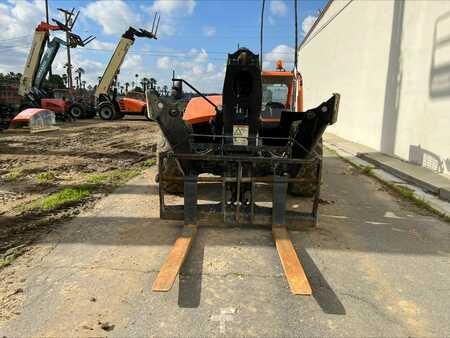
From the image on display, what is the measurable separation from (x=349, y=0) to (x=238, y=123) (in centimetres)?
1293

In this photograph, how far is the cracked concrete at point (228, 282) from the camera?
250 centimetres

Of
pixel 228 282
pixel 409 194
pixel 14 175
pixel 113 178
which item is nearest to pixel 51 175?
pixel 14 175

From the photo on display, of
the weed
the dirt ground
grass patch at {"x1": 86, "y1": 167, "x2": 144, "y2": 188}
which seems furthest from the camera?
grass patch at {"x1": 86, "y1": 167, "x2": 144, "y2": 188}

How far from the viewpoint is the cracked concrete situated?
2.50m

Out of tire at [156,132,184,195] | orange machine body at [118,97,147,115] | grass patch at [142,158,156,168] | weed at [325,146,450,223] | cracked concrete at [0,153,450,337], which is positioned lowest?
cracked concrete at [0,153,450,337]

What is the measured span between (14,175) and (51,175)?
0.71 metres

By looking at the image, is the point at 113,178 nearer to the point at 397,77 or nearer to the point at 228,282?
the point at 228,282

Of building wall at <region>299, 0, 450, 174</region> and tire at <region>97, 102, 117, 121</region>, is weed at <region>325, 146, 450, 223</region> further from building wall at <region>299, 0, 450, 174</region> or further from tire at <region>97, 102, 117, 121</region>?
tire at <region>97, 102, 117, 121</region>

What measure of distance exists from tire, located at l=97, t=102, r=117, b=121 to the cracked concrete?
63.4 feet

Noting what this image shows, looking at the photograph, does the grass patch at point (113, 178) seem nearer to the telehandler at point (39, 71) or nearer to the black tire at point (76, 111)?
the telehandler at point (39, 71)

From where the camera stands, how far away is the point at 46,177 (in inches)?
266

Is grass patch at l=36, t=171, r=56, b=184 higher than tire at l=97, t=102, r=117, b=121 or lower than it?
lower

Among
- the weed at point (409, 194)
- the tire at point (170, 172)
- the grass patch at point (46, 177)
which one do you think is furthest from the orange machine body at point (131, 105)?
the tire at point (170, 172)

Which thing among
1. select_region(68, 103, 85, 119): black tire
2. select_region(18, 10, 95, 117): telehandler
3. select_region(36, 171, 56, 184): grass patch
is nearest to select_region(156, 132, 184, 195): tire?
select_region(36, 171, 56, 184): grass patch
